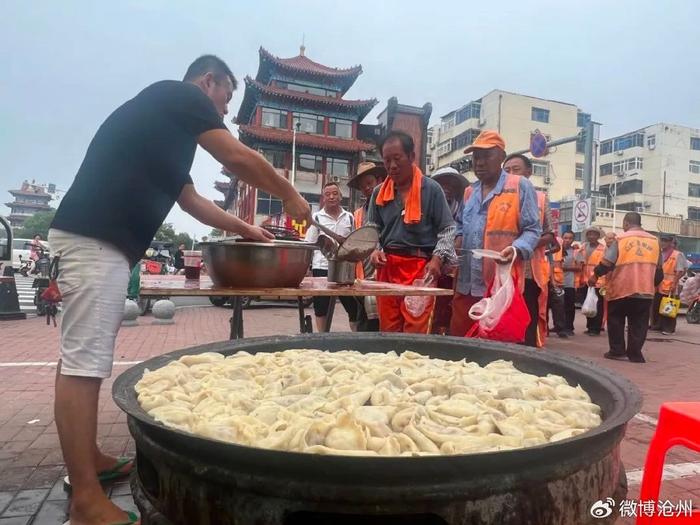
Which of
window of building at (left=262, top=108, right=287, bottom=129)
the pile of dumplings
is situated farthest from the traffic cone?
window of building at (left=262, top=108, right=287, bottom=129)

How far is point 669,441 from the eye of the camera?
1.65 meters

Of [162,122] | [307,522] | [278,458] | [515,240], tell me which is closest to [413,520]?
[307,522]

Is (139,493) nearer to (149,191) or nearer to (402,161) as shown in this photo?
(149,191)

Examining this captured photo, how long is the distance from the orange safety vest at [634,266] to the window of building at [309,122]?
25.2 meters

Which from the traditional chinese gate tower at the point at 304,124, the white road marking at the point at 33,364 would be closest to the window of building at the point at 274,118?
the traditional chinese gate tower at the point at 304,124

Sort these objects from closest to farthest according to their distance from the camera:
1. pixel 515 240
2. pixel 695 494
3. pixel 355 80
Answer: pixel 695 494 → pixel 515 240 → pixel 355 80

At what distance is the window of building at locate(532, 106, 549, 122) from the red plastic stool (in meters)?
42.2

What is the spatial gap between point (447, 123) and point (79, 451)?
46214mm

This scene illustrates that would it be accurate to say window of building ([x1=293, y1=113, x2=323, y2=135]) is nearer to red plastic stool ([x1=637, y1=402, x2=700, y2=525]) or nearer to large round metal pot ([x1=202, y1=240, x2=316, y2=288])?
large round metal pot ([x1=202, y1=240, x2=316, y2=288])

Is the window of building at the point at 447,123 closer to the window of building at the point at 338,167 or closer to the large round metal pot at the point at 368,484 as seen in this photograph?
the window of building at the point at 338,167

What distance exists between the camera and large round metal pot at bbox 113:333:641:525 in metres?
0.97

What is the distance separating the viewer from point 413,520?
43.1 inches

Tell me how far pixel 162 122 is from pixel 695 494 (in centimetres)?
298

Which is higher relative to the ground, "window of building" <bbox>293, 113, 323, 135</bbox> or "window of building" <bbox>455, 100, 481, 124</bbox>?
"window of building" <bbox>455, 100, 481, 124</bbox>
